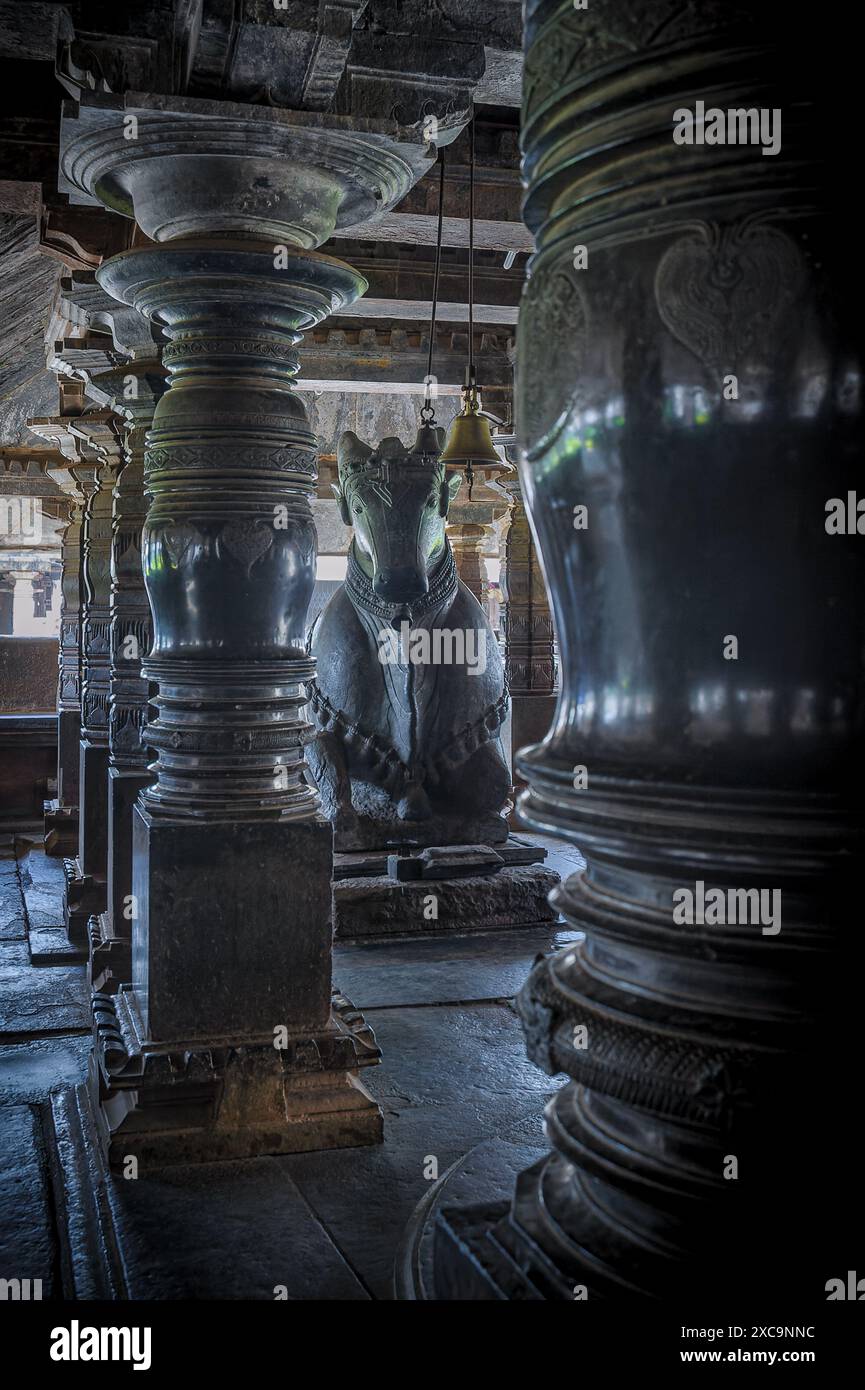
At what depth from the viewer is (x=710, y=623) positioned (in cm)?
104

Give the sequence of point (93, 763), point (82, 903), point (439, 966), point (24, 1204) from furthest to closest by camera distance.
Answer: point (93, 763) < point (82, 903) < point (439, 966) < point (24, 1204)

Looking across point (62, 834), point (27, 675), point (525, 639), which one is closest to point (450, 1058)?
point (62, 834)

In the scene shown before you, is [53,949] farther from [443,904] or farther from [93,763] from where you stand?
[443,904]

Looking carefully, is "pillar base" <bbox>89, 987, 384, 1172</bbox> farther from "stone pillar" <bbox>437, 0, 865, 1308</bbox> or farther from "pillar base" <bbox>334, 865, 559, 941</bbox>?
"pillar base" <bbox>334, 865, 559, 941</bbox>

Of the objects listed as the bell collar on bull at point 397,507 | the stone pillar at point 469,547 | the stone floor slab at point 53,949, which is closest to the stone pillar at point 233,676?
the stone floor slab at point 53,949

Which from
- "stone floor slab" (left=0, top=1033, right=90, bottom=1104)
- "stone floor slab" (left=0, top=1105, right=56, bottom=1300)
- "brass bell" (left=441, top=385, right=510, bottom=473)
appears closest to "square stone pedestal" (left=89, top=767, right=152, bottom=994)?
"stone floor slab" (left=0, top=1033, right=90, bottom=1104)

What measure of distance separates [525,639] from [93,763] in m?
5.47

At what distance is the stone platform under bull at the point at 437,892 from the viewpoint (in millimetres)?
5617

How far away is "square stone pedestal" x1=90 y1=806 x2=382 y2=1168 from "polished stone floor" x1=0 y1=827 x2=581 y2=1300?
107 millimetres

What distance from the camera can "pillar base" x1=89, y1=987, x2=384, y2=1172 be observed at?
10.1 feet

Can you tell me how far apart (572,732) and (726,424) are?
339 mm
